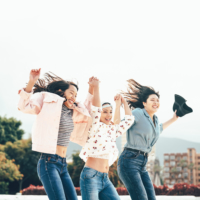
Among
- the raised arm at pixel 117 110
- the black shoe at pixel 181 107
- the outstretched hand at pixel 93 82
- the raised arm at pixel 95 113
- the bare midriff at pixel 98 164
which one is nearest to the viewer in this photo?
the bare midriff at pixel 98 164

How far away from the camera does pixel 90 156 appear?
4.72 m

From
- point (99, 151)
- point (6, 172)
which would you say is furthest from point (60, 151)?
point (6, 172)

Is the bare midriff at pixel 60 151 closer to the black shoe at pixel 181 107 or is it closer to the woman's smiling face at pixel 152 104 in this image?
the woman's smiling face at pixel 152 104

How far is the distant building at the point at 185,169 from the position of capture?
97875 millimetres

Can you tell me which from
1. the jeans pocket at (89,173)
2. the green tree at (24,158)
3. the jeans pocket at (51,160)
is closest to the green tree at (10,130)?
the green tree at (24,158)

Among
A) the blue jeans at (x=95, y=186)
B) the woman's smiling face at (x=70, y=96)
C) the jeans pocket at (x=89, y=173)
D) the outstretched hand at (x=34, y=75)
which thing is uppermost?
the outstretched hand at (x=34, y=75)

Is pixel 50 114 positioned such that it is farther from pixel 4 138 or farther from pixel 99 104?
pixel 4 138

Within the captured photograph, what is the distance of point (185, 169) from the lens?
101 m

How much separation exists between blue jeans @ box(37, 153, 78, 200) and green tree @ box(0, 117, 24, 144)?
Answer: 38.1 meters

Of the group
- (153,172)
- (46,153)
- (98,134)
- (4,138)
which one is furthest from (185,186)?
(153,172)

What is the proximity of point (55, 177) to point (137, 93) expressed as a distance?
2.58 metres

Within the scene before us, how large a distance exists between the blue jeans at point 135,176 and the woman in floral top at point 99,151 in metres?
0.25

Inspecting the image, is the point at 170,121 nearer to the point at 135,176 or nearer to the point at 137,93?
the point at 137,93

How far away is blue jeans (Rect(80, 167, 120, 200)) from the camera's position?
4.45m
